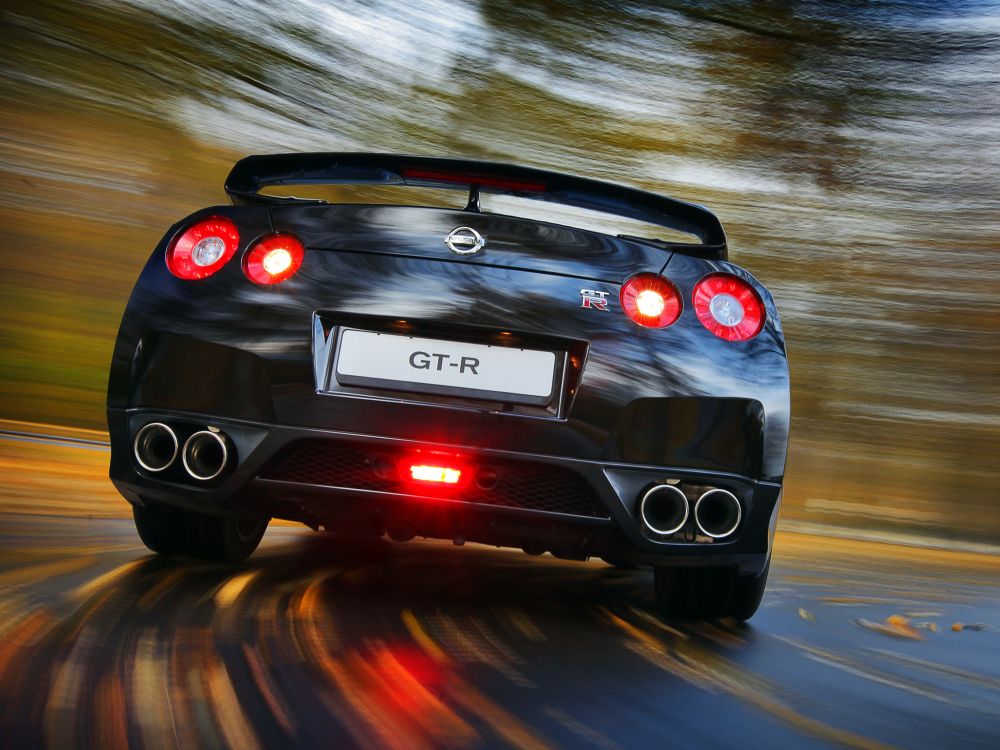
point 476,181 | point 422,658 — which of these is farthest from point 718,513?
point 476,181

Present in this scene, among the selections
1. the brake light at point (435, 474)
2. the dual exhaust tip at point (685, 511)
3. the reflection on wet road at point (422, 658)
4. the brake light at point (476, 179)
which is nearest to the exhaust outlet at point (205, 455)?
the reflection on wet road at point (422, 658)

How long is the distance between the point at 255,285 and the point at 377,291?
1.00 feet

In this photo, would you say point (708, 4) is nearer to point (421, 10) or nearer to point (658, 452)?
point (421, 10)

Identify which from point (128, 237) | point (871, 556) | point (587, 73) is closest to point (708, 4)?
point (587, 73)

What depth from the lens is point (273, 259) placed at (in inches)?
119

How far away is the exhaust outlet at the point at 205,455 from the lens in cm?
296

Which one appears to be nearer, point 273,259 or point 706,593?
point 273,259

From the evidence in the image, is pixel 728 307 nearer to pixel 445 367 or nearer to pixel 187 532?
pixel 445 367

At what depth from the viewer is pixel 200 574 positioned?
11.5 feet

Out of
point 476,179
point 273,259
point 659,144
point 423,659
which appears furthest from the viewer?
point 659,144

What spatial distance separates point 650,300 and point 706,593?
0.97 m

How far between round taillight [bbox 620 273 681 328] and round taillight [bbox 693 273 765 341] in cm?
7

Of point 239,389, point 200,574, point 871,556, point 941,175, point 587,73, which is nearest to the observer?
point 239,389

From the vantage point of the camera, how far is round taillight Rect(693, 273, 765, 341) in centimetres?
309
